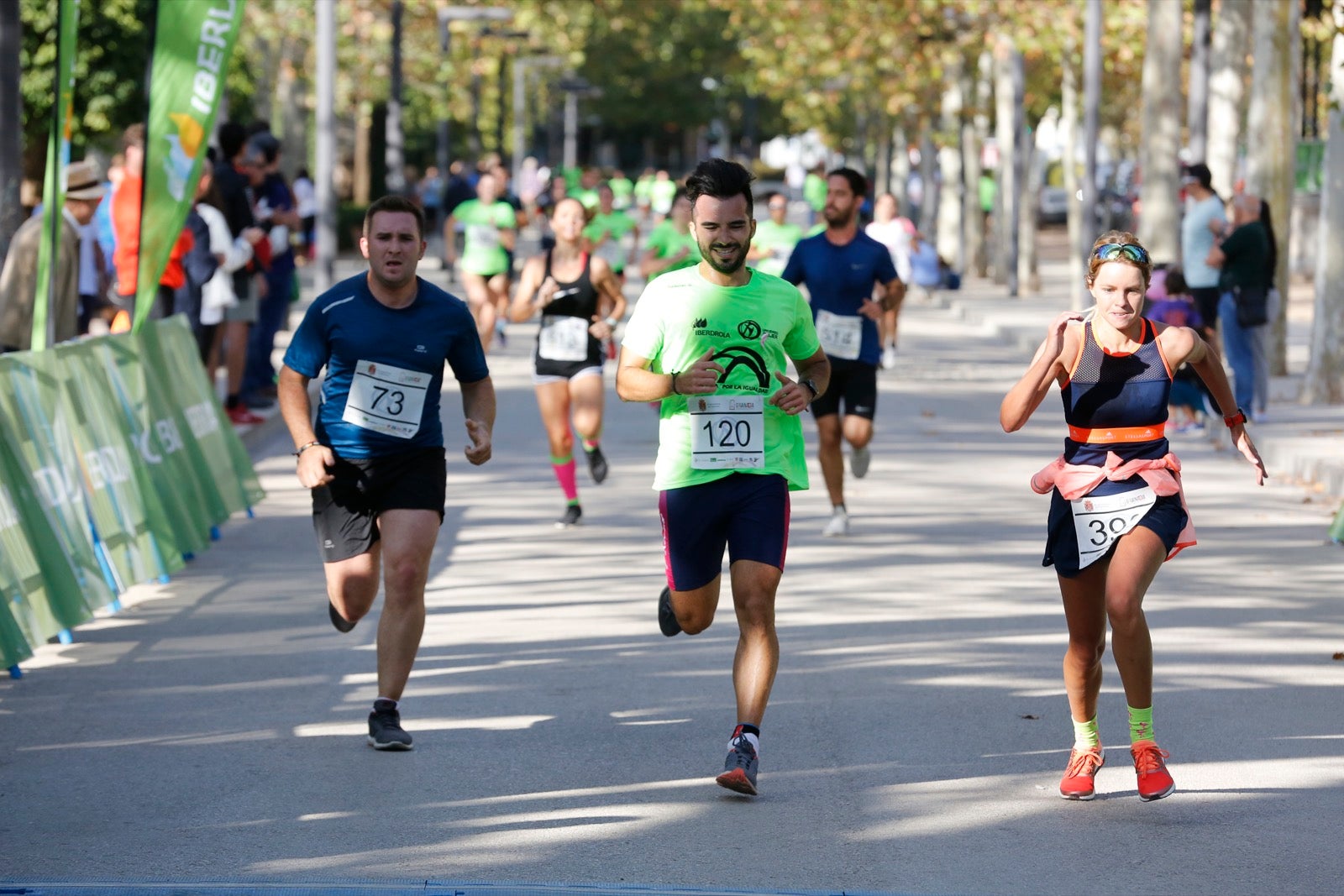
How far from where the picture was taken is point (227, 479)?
40.1 ft

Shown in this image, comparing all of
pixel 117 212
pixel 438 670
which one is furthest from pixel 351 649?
pixel 117 212

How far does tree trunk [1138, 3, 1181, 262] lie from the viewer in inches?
928

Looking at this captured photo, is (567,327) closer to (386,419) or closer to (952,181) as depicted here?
(386,419)

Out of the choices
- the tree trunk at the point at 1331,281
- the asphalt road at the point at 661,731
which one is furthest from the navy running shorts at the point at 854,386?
the tree trunk at the point at 1331,281

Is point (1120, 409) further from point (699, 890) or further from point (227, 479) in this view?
point (227, 479)

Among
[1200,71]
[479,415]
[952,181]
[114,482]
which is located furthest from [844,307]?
[952,181]

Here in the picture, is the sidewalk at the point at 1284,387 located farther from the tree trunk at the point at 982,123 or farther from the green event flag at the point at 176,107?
the green event flag at the point at 176,107

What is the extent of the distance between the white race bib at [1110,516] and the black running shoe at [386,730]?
88.6 inches

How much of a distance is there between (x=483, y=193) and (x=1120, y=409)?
16.6 m

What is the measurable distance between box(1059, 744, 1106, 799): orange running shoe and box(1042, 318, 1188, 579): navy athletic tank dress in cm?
54

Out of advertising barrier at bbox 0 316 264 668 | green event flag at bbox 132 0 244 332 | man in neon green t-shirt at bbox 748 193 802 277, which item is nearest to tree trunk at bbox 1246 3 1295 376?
man in neon green t-shirt at bbox 748 193 802 277

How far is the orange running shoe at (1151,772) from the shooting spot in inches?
253

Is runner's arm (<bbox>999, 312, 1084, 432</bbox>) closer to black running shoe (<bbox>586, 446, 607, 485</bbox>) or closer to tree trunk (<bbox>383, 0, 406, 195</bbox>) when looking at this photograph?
black running shoe (<bbox>586, 446, 607, 485</bbox>)

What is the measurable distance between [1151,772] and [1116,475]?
34.0 inches
